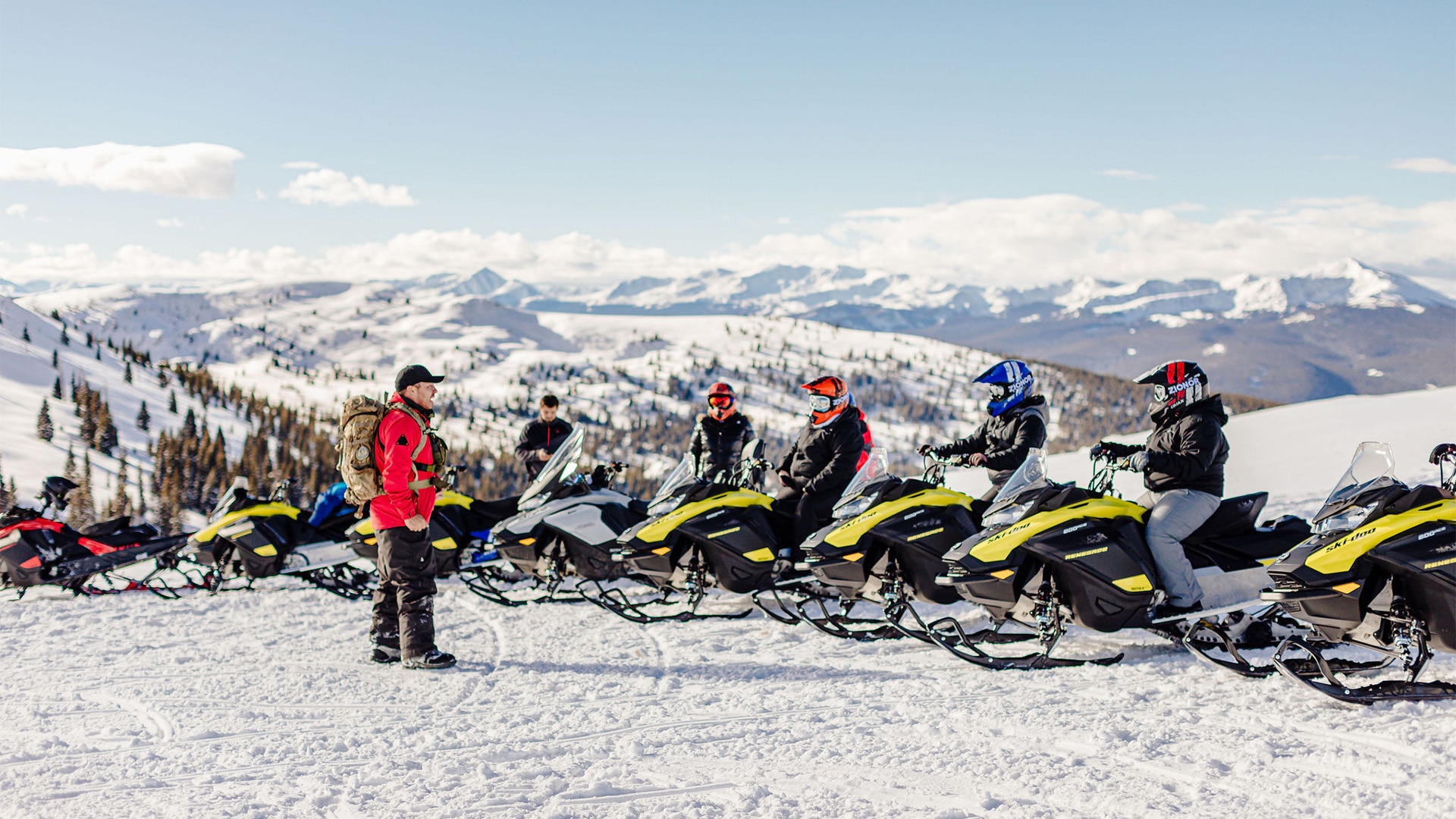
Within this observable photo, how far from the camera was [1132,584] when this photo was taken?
225 inches

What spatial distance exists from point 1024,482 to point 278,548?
7405 millimetres

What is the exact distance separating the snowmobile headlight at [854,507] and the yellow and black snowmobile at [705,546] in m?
0.85

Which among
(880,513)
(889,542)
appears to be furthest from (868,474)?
(889,542)

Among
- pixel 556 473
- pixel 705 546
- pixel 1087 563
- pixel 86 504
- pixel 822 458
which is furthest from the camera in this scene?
pixel 86 504

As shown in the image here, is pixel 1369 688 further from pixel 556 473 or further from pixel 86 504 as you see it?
pixel 86 504

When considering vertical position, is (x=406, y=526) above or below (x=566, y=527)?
above

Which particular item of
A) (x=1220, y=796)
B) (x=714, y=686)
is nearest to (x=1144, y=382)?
(x=1220, y=796)

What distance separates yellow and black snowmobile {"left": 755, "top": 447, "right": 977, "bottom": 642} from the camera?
6.65 metres

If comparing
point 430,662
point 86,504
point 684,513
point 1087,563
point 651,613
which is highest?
point 1087,563

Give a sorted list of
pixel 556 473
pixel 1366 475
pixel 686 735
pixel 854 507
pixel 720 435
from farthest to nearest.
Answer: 1. pixel 720 435
2. pixel 556 473
3. pixel 854 507
4. pixel 1366 475
5. pixel 686 735

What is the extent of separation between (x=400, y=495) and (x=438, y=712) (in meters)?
1.74

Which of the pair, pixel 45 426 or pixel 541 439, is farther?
pixel 45 426

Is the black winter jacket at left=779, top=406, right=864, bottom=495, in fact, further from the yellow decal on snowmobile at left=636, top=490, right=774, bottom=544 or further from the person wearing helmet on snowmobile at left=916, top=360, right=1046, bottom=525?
the person wearing helmet on snowmobile at left=916, top=360, right=1046, bottom=525

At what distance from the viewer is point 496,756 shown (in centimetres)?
441
